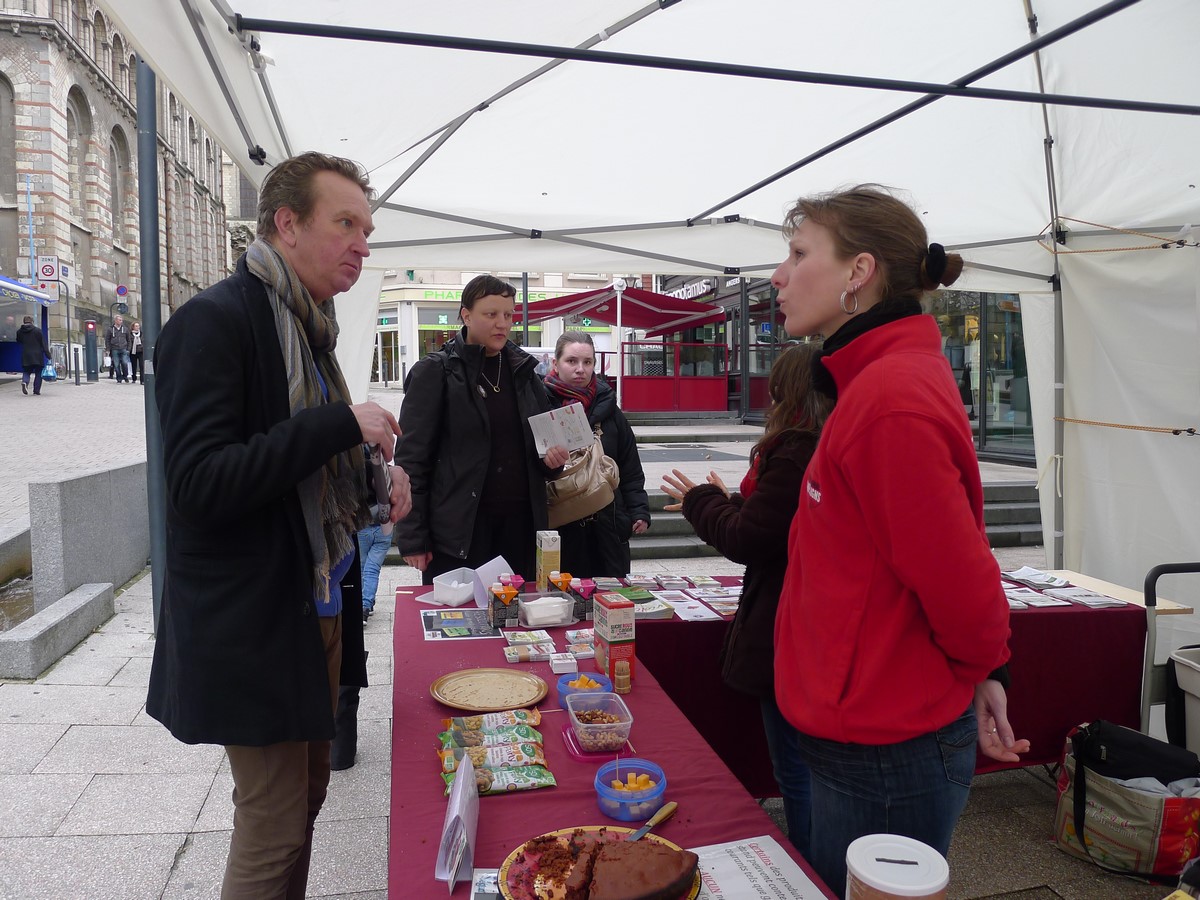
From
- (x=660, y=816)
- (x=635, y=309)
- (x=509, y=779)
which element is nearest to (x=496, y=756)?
(x=509, y=779)

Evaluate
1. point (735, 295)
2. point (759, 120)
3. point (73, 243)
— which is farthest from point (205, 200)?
point (759, 120)

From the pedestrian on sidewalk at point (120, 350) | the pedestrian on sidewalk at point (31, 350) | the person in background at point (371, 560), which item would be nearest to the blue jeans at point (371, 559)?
the person in background at point (371, 560)

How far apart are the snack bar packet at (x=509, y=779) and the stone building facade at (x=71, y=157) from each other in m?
23.0

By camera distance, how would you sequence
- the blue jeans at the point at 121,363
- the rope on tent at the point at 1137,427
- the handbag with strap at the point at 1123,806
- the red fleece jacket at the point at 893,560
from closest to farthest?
the red fleece jacket at the point at 893,560 → the handbag with strap at the point at 1123,806 → the rope on tent at the point at 1137,427 → the blue jeans at the point at 121,363

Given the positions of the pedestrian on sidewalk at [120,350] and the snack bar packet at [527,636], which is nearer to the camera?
the snack bar packet at [527,636]

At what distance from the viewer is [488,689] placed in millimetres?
2018

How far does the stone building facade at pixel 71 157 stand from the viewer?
25109 millimetres

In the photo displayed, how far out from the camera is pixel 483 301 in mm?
3293

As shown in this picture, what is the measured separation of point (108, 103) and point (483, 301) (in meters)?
35.2

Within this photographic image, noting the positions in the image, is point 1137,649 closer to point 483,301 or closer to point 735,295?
point 483,301

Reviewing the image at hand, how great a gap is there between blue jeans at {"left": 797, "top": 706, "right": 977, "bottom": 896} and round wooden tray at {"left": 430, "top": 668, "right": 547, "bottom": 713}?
0.76 m

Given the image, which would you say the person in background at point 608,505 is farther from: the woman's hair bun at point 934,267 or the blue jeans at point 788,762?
the woman's hair bun at point 934,267

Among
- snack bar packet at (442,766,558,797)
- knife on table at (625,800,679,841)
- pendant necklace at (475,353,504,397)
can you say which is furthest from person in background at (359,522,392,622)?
knife on table at (625,800,679,841)

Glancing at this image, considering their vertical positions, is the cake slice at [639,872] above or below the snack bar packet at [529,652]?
above
